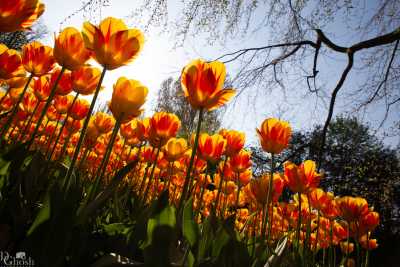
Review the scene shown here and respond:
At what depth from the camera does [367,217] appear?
190 centimetres

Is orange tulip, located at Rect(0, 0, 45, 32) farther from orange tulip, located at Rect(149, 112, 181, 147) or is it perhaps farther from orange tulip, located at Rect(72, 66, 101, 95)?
orange tulip, located at Rect(149, 112, 181, 147)

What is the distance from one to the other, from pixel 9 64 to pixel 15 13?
0.52m

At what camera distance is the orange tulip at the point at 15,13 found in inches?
37.6

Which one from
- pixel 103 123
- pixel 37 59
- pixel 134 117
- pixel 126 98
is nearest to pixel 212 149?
pixel 134 117

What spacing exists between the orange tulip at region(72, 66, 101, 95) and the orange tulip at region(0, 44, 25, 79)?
268mm

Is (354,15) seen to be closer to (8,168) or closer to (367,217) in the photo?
(367,217)

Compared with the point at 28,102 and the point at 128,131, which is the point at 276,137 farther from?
the point at 28,102

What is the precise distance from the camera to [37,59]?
1.39 m

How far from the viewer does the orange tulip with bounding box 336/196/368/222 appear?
5.81 ft

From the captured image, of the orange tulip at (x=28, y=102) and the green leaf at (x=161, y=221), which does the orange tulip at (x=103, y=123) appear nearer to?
the orange tulip at (x=28, y=102)

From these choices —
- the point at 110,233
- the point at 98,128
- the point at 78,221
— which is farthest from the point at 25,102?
the point at 78,221

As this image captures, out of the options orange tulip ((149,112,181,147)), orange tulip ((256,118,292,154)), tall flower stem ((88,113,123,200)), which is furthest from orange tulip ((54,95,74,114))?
orange tulip ((256,118,292,154))
